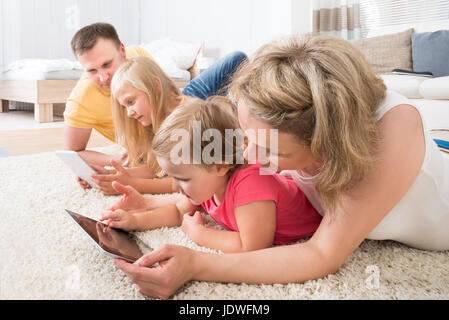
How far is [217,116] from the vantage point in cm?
90

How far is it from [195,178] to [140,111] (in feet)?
1.99

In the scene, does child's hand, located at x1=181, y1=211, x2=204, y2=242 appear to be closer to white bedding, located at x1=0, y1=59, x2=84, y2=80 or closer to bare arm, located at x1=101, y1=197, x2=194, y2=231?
bare arm, located at x1=101, y1=197, x2=194, y2=231

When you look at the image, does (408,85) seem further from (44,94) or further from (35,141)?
(44,94)

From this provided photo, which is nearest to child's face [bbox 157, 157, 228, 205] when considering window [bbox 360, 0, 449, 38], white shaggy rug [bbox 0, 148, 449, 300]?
white shaggy rug [bbox 0, 148, 449, 300]

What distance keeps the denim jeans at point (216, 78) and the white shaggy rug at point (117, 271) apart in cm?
71

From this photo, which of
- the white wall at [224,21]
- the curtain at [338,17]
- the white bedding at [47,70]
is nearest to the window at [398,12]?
the curtain at [338,17]

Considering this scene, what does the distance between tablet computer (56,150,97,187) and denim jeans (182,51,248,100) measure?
55cm

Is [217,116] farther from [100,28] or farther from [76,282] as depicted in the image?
[100,28]

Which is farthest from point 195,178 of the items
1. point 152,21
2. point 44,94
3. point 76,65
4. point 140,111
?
point 152,21

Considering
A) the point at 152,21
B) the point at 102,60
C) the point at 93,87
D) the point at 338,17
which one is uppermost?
the point at 152,21

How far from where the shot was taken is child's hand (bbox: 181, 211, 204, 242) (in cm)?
94

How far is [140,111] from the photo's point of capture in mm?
1374

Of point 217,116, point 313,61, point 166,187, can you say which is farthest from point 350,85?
point 166,187

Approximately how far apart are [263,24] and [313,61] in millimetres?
3865
